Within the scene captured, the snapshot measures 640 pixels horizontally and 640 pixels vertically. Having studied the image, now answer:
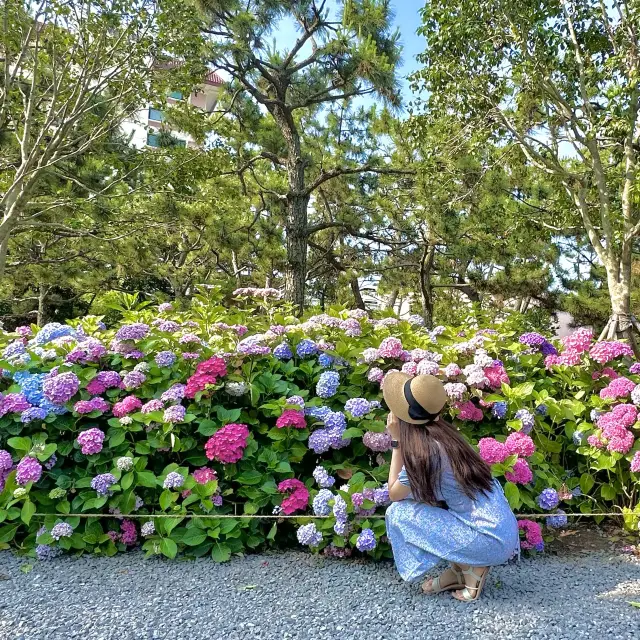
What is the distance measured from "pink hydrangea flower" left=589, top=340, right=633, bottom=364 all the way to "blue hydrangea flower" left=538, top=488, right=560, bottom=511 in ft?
2.71

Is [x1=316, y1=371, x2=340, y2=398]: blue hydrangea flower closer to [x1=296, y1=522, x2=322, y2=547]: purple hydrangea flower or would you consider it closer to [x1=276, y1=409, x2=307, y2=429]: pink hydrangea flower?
[x1=276, y1=409, x2=307, y2=429]: pink hydrangea flower

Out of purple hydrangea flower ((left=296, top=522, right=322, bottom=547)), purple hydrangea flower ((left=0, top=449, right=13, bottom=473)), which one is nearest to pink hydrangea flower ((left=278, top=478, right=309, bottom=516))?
purple hydrangea flower ((left=296, top=522, right=322, bottom=547))

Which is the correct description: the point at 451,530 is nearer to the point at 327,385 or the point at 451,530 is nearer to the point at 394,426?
the point at 394,426

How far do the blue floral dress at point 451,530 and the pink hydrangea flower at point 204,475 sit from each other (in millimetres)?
822

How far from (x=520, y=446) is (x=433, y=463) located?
26.2 inches

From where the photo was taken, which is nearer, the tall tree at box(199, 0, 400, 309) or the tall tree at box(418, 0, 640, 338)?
the tall tree at box(418, 0, 640, 338)

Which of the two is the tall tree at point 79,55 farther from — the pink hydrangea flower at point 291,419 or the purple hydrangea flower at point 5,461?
the pink hydrangea flower at point 291,419

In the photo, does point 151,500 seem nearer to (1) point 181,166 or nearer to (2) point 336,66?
(1) point 181,166

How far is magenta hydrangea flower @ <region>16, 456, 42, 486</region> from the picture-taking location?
2105mm

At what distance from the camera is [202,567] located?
202 centimetres

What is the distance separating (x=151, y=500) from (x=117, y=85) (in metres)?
5.47

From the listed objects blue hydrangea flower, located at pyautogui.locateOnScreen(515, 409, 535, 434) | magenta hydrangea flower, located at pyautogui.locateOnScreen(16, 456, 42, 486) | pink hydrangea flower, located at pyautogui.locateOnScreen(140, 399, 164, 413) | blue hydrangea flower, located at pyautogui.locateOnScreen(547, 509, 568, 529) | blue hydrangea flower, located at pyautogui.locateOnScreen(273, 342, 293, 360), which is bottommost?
blue hydrangea flower, located at pyautogui.locateOnScreen(547, 509, 568, 529)

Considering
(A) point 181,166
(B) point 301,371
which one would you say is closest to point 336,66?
(A) point 181,166

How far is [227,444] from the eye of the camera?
7.12ft
